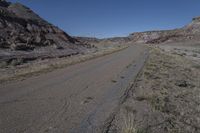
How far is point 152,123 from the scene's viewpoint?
630 cm

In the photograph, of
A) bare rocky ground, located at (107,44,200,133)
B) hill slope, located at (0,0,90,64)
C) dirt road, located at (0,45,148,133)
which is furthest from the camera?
hill slope, located at (0,0,90,64)

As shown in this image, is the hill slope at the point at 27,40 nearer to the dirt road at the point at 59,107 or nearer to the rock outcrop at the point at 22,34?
the rock outcrop at the point at 22,34

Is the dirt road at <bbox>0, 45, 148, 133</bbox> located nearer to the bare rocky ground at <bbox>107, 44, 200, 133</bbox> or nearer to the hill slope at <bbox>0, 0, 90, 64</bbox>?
the bare rocky ground at <bbox>107, 44, 200, 133</bbox>

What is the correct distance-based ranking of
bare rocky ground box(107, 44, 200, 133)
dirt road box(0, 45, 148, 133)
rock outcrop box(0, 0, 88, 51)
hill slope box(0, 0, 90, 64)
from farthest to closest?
rock outcrop box(0, 0, 88, 51), hill slope box(0, 0, 90, 64), dirt road box(0, 45, 148, 133), bare rocky ground box(107, 44, 200, 133)

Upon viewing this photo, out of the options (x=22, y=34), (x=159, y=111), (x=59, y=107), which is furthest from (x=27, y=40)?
(x=159, y=111)

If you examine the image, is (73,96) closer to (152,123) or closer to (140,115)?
(140,115)

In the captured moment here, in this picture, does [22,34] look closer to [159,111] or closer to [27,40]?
[27,40]

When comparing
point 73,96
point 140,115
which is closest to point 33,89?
point 73,96

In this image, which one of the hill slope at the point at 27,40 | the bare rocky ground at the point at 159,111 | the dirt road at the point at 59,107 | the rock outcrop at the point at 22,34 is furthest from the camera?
the rock outcrop at the point at 22,34

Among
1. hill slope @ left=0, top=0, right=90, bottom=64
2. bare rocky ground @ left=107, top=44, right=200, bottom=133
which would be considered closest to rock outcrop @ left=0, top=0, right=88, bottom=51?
hill slope @ left=0, top=0, right=90, bottom=64

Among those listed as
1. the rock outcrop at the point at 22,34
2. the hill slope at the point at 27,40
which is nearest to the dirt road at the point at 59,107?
the hill slope at the point at 27,40

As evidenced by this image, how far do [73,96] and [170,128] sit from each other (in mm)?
4508

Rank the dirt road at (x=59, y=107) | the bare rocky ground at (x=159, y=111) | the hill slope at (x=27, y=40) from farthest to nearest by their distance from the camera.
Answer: the hill slope at (x=27, y=40)
the dirt road at (x=59, y=107)
the bare rocky ground at (x=159, y=111)

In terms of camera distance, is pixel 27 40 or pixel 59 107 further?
pixel 27 40
